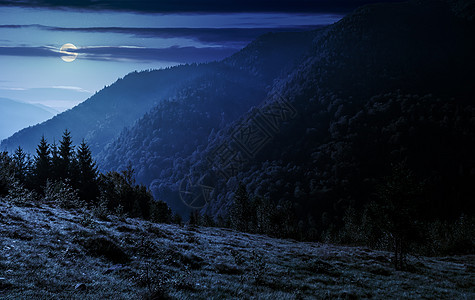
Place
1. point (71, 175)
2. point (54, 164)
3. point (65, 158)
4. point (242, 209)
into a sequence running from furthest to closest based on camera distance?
point (242, 209), point (65, 158), point (71, 175), point (54, 164)

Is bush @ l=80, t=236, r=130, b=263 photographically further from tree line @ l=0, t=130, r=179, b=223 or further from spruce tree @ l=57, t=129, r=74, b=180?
spruce tree @ l=57, t=129, r=74, b=180

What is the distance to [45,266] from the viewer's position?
37.9 ft

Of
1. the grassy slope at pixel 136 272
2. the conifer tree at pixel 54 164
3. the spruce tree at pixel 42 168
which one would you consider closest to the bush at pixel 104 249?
the grassy slope at pixel 136 272

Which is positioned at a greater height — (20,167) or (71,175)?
(20,167)

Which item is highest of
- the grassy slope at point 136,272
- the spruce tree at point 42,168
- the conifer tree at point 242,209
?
the spruce tree at point 42,168

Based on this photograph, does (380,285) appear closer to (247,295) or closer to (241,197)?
(247,295)

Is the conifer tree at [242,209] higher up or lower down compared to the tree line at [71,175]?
lower down

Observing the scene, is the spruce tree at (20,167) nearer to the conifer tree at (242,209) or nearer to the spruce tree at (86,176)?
the spruce tree at (86,176)

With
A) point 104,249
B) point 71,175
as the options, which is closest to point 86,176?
point 71,175

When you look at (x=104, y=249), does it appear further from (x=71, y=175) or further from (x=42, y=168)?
(x=42, y=168)

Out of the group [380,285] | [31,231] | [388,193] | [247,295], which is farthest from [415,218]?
[31,231]

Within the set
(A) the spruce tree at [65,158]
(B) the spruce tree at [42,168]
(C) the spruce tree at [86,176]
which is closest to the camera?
(B) the spruce tree at [42,168]

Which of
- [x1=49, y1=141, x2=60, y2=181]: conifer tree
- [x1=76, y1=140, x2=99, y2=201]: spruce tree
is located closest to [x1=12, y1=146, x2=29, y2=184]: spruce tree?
[x1=49, y1=141, x2=60, y2=181]: conifer tree

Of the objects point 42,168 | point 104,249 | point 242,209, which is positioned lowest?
point 242,209
